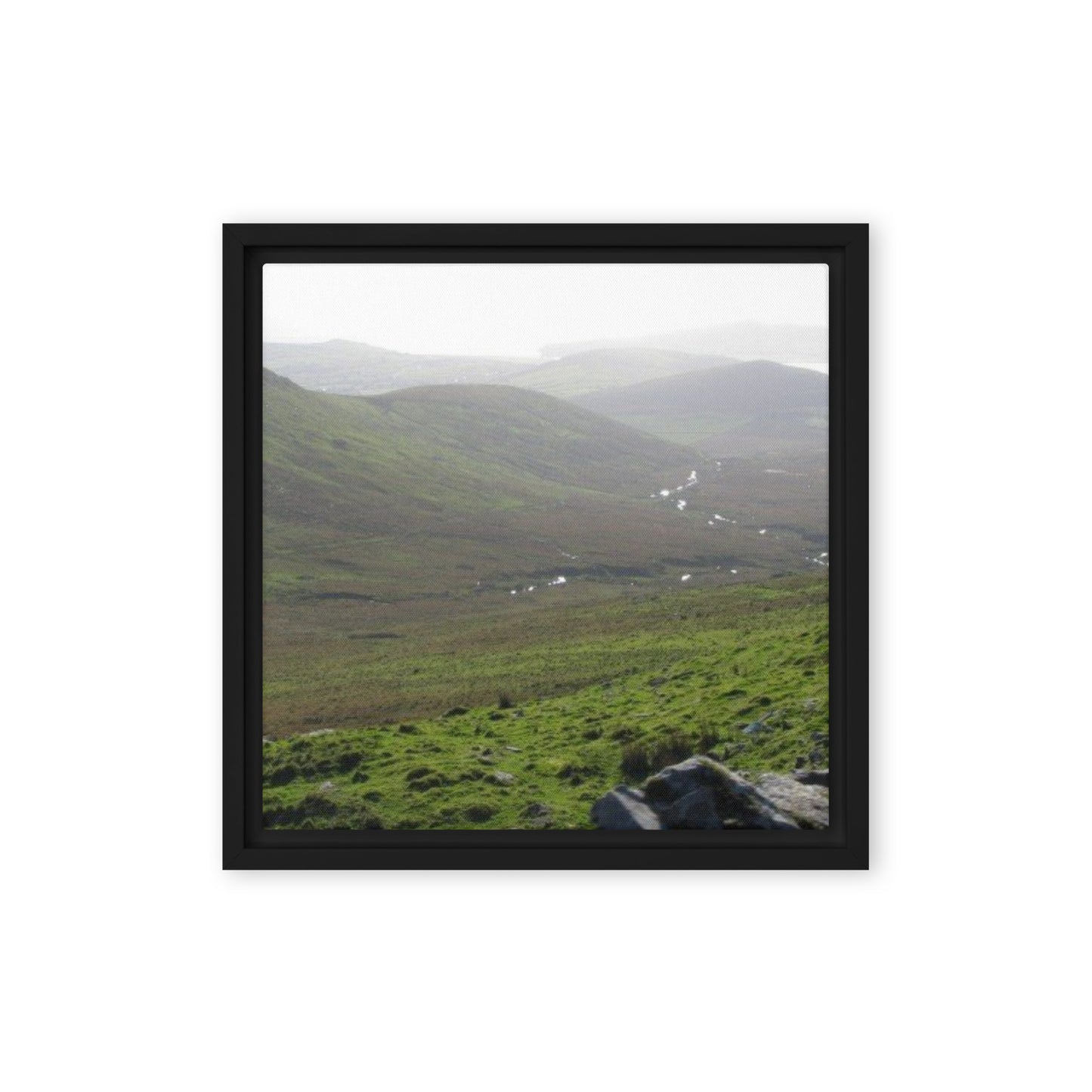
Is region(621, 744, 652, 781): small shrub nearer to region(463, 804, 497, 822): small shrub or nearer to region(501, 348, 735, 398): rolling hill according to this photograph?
region(463, 804, 497, 822): small shrub

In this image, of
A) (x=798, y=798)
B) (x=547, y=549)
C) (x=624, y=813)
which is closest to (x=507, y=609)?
(x=547, y=549)

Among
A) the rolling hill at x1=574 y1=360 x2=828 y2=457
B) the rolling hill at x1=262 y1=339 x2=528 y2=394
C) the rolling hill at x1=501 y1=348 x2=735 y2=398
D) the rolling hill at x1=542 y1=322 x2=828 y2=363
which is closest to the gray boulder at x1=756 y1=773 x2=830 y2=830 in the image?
the rolling hill at x1=574 y1=360 x2=828 y2=457

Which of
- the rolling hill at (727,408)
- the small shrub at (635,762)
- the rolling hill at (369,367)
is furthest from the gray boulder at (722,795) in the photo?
the rolling hill at (369,367)

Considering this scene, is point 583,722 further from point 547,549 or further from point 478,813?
point 547,549
